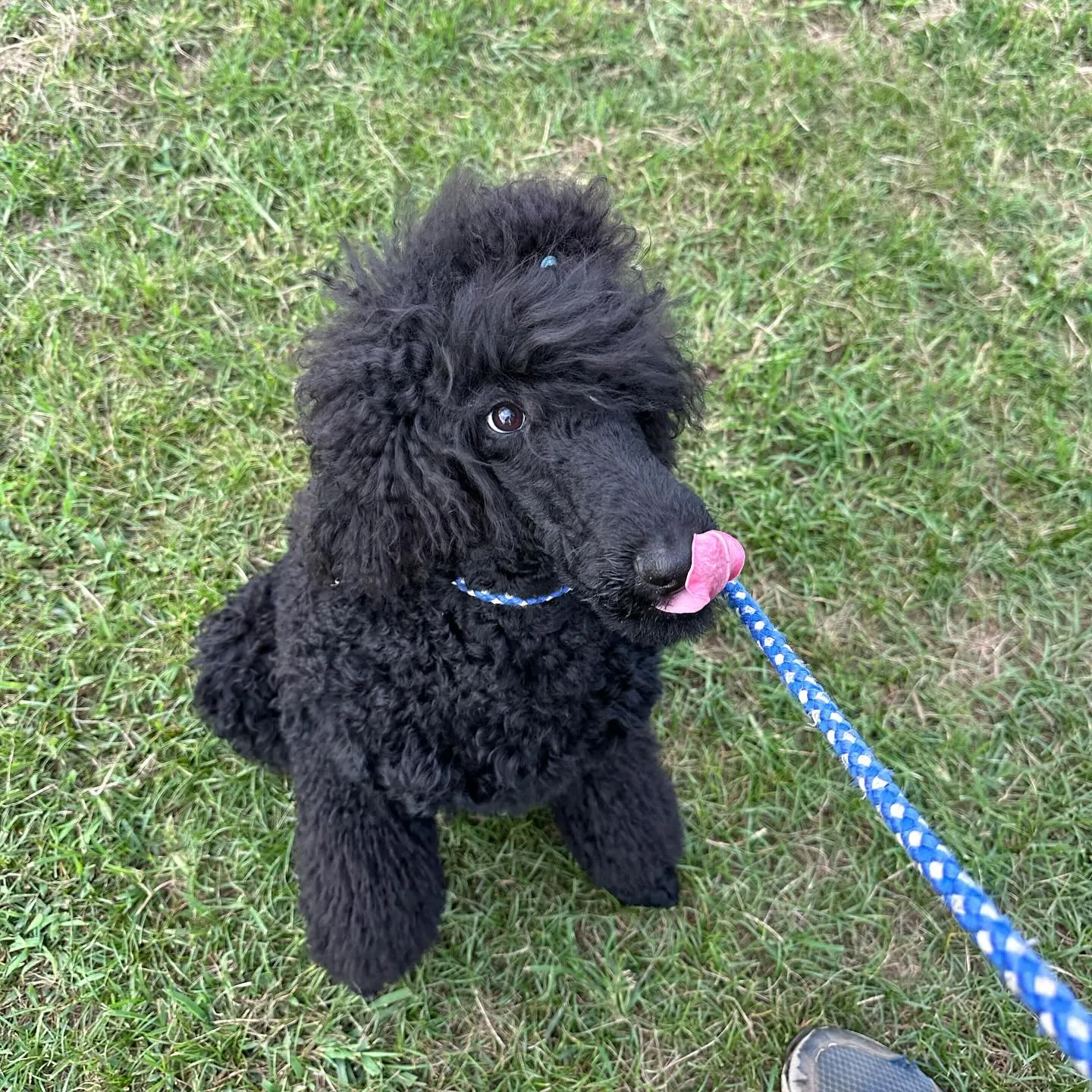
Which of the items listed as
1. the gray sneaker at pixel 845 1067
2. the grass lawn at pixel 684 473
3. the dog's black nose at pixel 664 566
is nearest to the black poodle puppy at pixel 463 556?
the dog's black nose at pixel 664 566

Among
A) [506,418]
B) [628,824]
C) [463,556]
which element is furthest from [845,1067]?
[506,418]

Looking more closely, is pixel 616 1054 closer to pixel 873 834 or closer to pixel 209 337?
pixel 873 834

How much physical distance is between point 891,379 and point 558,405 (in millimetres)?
1784

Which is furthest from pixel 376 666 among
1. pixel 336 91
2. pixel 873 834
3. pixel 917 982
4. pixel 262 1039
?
pixel 336 91

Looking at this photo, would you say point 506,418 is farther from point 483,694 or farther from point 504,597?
point 483,694

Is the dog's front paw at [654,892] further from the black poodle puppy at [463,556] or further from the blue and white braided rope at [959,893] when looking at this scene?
the blue and white braided rope at [959,893]

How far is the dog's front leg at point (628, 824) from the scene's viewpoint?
2.09 metres

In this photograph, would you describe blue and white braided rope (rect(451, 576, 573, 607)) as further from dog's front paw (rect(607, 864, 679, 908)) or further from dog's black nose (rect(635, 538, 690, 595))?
dog's front paw (rect(607, 864, 679, 908))

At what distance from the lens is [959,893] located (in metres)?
1.00

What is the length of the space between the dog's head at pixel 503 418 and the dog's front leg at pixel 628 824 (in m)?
0.71

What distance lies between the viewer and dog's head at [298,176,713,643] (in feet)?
4.50

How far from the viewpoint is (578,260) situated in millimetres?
1521

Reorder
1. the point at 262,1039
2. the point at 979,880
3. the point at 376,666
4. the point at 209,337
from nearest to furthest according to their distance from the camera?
the point at 376,666, the point at 262,1039, the point at 979,880, the point at 209,337

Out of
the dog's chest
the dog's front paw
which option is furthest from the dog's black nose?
the dog's front paw
